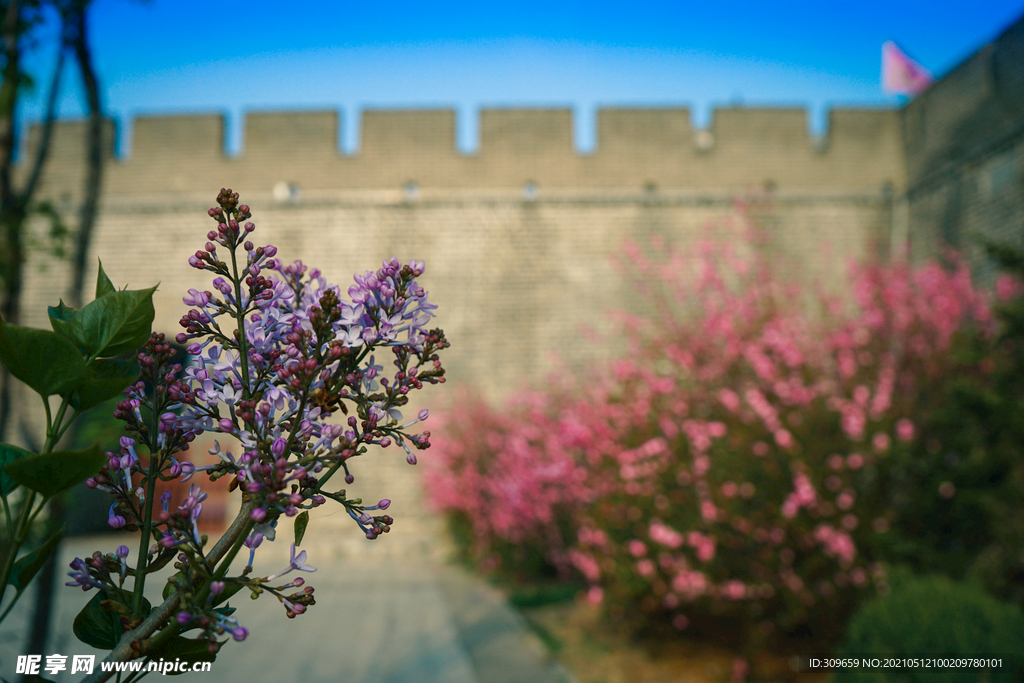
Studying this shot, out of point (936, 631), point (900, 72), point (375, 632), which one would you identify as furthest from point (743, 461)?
point (900, 72)

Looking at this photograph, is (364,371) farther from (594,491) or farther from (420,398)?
(420,398)

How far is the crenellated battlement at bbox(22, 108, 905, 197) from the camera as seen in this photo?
10312 millimetres

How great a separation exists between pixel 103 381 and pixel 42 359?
0.06 metres

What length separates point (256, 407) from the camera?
2.47 feet

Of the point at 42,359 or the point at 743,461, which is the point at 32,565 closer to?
the point at 42,359

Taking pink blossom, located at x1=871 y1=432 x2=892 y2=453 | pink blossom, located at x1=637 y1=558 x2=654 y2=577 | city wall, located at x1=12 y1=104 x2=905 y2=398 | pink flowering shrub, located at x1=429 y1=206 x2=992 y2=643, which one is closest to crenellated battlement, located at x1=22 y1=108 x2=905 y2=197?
city wall, located at x1=12 y1=104 x2=905 y2=398

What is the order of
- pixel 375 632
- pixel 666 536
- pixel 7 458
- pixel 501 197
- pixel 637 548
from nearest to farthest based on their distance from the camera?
1. pixel 7 458
2. pixel 666 536
3. pixel 637 548
4. pixel 375 632
5. pixel 501 197

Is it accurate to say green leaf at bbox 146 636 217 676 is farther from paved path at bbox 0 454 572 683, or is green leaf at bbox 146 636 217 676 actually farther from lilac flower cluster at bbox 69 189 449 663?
paved path at bbox 0 454 572 683

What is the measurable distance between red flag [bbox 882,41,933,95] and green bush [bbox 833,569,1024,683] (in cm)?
987

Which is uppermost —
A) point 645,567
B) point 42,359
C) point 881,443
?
point 42,359

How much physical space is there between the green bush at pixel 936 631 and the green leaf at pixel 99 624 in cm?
269

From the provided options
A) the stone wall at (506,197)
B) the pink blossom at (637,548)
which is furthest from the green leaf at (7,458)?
the stone wall at (506,197)

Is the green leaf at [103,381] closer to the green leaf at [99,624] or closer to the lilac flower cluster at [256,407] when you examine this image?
the lilac flower cluster at [256,407]

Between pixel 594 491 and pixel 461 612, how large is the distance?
6.27 feet
